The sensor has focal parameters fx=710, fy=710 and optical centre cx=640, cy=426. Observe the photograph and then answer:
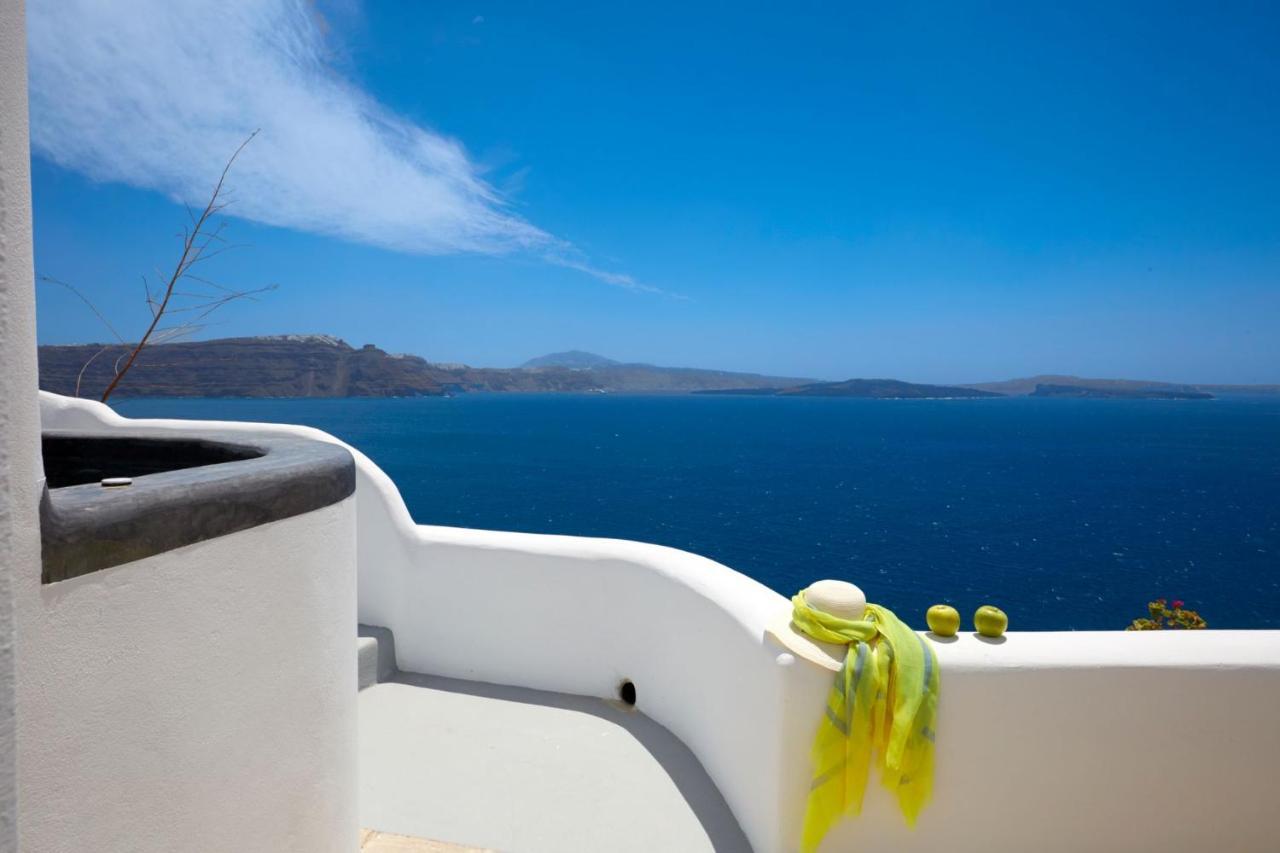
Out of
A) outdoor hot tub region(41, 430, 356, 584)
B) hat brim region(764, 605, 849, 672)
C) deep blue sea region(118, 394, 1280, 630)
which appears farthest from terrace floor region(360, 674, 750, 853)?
deep blue sea region(118, 394, 1280, 630)

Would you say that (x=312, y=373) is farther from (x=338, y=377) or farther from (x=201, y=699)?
(x=201, y=699)

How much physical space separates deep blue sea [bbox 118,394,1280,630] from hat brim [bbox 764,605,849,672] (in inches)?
937

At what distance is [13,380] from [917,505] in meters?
45.6

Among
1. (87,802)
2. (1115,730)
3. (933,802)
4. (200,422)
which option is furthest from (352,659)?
(200,422)

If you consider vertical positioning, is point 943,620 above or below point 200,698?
below

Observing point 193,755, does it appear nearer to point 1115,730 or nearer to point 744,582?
point 744,582

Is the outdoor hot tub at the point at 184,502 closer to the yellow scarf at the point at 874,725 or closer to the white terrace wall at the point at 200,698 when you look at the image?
the white terrace wall at the point at 200,698

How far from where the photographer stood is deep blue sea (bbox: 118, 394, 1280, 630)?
28.1 meters

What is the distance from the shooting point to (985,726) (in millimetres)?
2496

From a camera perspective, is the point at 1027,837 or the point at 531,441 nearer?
the point at 1027,837

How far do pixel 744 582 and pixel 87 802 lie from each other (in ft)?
8.11

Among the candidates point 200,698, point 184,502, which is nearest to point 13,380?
point 184,502

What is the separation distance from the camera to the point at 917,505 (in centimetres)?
4281

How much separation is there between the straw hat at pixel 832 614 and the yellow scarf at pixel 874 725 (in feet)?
0.12
